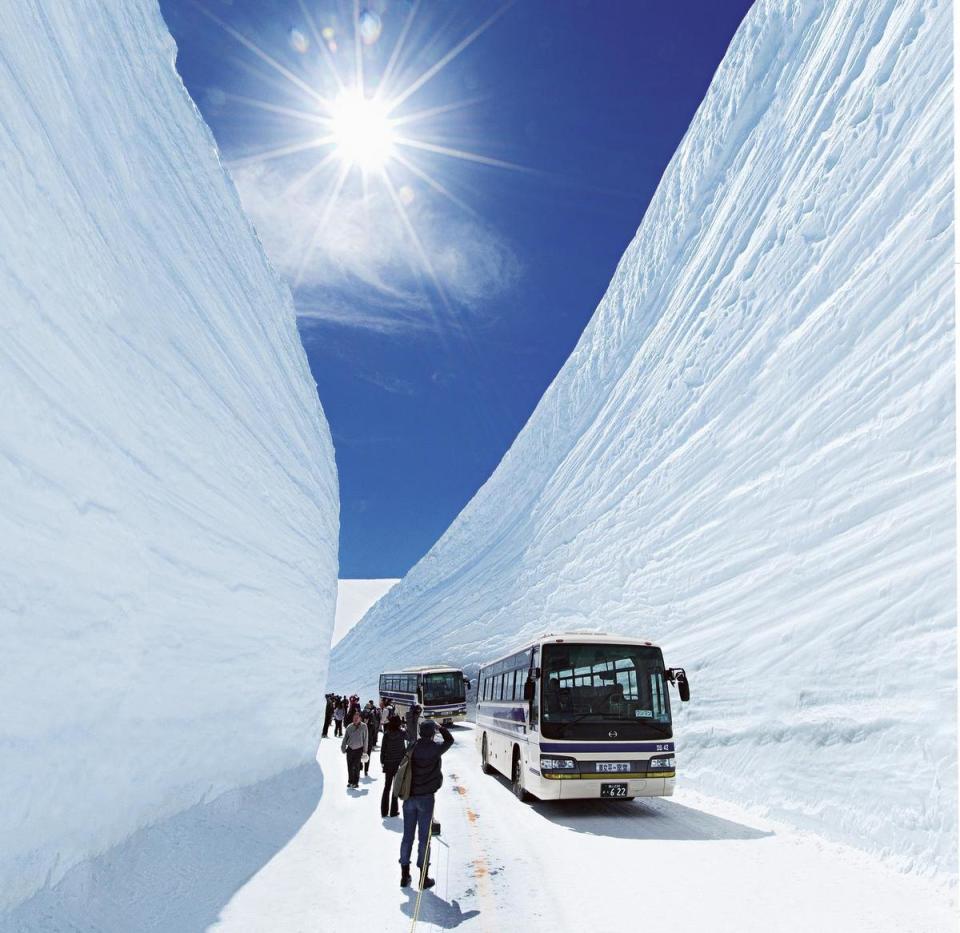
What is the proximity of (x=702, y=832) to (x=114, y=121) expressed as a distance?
1070cm

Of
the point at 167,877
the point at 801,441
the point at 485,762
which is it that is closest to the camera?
the point at 167,877

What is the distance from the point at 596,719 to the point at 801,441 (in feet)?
23.3

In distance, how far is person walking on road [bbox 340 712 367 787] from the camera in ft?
37.3

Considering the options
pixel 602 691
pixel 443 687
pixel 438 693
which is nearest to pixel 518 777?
pixel 602 691

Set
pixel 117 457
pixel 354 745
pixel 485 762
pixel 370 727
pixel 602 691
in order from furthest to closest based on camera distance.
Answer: pixel 485 762 → pixel 370 727 → pixel 354 745 → pixel 602 691 → pixel 117 457

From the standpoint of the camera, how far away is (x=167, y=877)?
18.7 ft

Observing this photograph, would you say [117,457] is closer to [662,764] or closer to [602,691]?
[602,691]

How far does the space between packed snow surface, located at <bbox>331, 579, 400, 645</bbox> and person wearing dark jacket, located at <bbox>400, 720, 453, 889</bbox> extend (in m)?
94.0

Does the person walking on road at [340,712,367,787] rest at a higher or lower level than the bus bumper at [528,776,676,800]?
higher

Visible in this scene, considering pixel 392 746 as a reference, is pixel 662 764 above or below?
below

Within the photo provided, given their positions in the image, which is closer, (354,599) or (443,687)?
(443,687)

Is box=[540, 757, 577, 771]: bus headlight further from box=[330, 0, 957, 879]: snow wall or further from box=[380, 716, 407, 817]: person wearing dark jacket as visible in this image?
box=[330, 0, 957, 879]: snow wall

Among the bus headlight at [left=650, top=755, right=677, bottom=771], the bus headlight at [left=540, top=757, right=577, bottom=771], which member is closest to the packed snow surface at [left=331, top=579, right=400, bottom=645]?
the bus headlight at [left=540, top=757, right=577, bottom=771]

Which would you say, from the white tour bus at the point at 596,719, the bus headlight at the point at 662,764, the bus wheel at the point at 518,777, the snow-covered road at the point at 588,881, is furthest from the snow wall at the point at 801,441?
the bus wheel at the point at 518,777
